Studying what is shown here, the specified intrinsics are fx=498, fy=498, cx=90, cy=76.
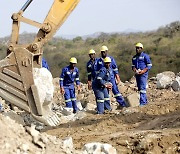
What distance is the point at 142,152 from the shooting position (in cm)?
763

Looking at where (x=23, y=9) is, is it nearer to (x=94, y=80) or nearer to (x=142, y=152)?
(x=142, y=152)

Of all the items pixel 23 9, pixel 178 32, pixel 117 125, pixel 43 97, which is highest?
pixel 23 9

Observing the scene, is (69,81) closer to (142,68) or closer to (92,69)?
(92,69)

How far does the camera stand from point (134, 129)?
10.1 m

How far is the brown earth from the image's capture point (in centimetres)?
778

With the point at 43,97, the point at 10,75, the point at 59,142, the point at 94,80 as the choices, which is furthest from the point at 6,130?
the point at 94,80

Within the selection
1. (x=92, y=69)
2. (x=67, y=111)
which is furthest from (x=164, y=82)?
(x=67, y=111)

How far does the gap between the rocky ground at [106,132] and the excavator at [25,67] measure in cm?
55

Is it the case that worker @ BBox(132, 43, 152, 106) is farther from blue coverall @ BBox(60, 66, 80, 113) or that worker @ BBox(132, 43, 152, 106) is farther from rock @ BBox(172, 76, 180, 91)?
rock @ BBox(172, 76, 180, 91)

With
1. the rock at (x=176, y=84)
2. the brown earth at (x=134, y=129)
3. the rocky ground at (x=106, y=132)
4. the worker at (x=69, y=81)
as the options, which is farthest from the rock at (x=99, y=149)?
the rock at (x=176, y=84)

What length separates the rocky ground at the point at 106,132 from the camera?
6348 mm

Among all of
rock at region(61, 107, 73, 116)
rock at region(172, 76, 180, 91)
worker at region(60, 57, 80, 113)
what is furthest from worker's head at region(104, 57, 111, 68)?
rock at region(172, 76, 180, 91)

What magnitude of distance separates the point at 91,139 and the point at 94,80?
415 centimetres

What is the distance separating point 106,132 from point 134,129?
1.88 feet
